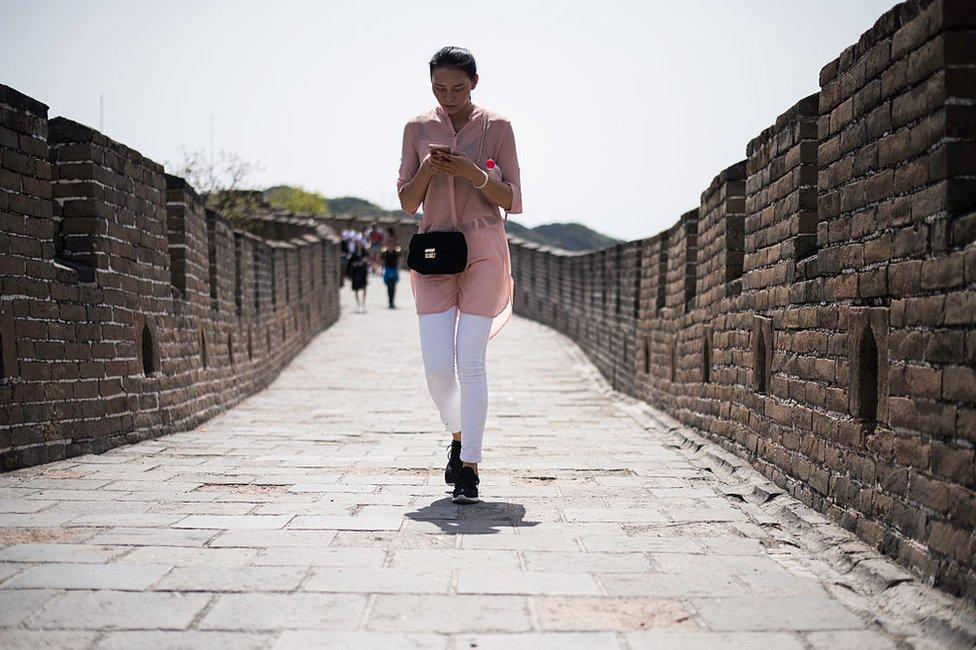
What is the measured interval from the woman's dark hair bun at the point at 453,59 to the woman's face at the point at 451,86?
0.02 metres

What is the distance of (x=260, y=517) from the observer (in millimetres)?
4289

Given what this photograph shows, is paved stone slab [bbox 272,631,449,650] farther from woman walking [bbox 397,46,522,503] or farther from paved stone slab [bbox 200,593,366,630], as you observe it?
woman walking [bbox 397,46,522,503]

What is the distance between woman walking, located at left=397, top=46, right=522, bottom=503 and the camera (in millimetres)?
4594

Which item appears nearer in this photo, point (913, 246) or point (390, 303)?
point (913, 246)

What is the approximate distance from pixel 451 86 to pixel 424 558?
6.75 feet

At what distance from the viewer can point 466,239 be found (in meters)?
4.61

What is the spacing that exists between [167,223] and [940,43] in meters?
6.35

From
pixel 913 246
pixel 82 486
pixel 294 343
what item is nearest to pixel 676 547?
pixel 913 246

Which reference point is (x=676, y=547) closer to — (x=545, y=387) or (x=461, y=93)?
(x=461, y=93)

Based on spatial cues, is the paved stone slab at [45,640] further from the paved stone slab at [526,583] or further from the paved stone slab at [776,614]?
the paved stone slab at [776,614]

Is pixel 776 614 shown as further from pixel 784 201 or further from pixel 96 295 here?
pixel 96 295

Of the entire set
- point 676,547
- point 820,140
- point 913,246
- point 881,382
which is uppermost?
point 820,140

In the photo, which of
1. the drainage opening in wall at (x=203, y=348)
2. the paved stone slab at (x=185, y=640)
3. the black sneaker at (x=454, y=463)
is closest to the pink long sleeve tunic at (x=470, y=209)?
the black sneaker at (x=454, y=463)

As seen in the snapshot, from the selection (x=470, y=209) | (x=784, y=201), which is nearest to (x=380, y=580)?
(x=470, y=209)
